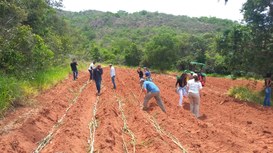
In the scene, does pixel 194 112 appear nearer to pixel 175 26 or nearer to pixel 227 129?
pixel 227 129

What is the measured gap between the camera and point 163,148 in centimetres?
791

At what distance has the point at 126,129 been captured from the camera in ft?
33.4

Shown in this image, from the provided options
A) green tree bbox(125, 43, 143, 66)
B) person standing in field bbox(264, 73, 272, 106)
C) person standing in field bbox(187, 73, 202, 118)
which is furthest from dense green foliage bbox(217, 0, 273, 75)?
green tree bbox(125, 43, 143, 66)

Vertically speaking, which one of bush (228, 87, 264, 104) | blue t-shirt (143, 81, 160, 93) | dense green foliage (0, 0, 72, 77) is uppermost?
dense green foliage (0, 0, 72, 77)

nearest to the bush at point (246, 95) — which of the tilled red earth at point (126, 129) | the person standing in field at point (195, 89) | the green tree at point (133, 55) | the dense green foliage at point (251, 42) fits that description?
the dense green foliage at point (251, 42)

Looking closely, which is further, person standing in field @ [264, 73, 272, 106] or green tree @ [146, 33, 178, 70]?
green tree @ [146, 33, 178, 70]

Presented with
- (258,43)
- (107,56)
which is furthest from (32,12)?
(107,56)

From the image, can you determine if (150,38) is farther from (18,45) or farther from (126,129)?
(126,129)

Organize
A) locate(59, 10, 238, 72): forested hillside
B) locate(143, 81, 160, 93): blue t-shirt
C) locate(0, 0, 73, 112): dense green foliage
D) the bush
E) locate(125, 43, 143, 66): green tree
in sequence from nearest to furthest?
locate(0, 0, 73, 112): dense green foliage
locate(143, 81, 160, 93): blue t-shirt
the bush
locate(59, 10, 238, 72): forested hillside
locate(125, 43, 143, 66): green tree

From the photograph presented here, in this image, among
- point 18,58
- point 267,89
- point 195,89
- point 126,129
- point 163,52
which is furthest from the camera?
point 163,52

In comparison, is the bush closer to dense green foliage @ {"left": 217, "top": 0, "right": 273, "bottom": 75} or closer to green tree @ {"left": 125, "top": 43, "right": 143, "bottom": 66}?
dense green foliage @ {"left": 217, "top": 0, "right": 273, "bottom": 75}

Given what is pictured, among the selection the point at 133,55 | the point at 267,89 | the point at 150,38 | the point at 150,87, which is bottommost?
the point at 133,55

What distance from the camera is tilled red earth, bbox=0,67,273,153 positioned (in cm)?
815

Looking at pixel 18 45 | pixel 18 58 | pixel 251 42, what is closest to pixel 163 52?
pixel 251 42
